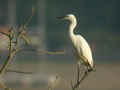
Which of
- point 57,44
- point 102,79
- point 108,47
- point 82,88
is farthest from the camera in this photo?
point 108,47

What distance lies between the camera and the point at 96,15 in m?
26.0

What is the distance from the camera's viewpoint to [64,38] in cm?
2544

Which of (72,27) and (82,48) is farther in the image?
(72,27)

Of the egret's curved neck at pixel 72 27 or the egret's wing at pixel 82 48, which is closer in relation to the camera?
the egret's wing at pixel 82 48

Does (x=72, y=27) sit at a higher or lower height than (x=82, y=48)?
higher

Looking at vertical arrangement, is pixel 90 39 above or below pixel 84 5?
below

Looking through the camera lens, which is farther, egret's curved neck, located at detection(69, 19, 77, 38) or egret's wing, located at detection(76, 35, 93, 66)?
egret's curved neck, located at detection(69, 19, 77, 38)

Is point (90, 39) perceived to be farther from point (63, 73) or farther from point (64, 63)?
point (63, 73)

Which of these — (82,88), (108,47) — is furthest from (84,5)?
(82,88)

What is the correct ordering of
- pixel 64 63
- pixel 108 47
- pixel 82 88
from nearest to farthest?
pixel 82 88 → pixel 64 63 → pixel 108 47

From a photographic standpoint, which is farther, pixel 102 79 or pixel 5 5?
pixel 5 5

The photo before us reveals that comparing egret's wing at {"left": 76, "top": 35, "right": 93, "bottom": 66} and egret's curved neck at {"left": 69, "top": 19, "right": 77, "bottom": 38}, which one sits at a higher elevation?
egret's curved neck at {"left": 69, "top": 19, "right": 77, "bottom": 38}

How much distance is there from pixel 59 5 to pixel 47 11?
0.84 metres

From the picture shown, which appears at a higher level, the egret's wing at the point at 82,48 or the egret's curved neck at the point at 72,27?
the egret's curved neck at the point at 72,27
